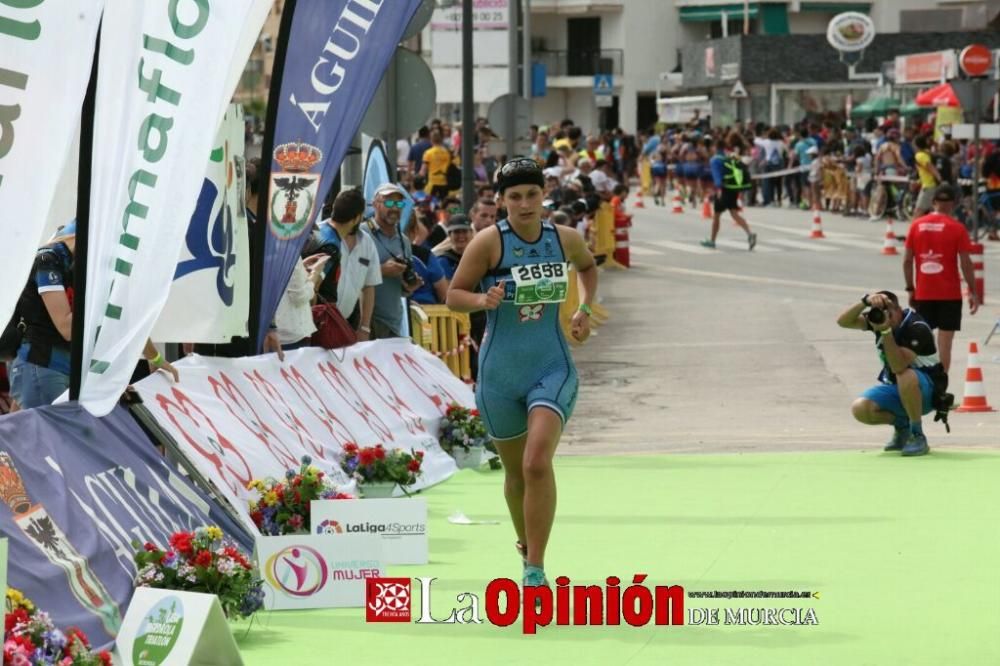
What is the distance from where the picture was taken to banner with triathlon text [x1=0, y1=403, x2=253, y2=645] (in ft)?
24.9

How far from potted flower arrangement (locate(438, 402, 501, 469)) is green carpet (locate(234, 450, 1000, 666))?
0.21 meters

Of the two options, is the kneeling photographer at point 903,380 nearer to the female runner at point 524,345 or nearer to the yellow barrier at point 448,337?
the yellow barrier at point 448,337

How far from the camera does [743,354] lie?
22.2 meters

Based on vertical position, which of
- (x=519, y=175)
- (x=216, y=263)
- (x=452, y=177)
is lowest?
(x=452, y=177)

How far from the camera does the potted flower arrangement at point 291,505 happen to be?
9.38 meters

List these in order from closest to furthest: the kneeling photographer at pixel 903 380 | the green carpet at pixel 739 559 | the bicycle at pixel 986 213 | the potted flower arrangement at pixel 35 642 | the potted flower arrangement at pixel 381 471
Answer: the potted flower arrangement at pixel 35 642, the green carpet at pixel 739 559, the potted flower arrangement at pixel 381 471, the kneeling photographer at pixel 903 380, the bicycle at pixel 986 213

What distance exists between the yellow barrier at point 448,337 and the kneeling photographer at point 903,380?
3632mm

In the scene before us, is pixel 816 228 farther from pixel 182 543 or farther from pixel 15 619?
pixel 15 619

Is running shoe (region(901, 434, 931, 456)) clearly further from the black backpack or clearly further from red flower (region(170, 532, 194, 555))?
the black backpack

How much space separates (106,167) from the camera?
Result: 858 cm

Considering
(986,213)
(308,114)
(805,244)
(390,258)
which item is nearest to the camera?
(308,114)

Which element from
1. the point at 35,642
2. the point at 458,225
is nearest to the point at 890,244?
the point at 458,225

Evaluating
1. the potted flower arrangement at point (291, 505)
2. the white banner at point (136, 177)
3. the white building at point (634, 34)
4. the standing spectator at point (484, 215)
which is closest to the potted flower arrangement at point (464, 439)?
the standing spectator at point (484, 215)

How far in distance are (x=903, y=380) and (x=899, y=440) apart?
51 centimetres
